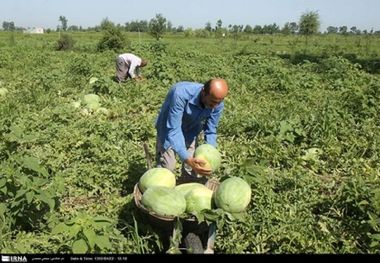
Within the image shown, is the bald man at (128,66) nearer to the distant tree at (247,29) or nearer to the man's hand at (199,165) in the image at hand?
the man's hand at (199,165)

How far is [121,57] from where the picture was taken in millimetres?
11281

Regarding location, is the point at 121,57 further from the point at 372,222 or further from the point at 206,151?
the point at 372,222

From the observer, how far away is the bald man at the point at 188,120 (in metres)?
4.14

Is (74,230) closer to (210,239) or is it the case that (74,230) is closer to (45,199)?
(45,199)

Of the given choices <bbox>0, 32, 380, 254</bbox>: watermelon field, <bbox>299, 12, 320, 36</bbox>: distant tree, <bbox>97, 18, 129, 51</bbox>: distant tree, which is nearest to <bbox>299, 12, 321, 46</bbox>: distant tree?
<bbox>299, 12, 320, 36</bbox>: distant tree

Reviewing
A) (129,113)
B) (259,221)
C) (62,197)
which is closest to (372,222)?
(259,221)

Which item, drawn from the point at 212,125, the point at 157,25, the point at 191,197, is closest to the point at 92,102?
the point at 212,125

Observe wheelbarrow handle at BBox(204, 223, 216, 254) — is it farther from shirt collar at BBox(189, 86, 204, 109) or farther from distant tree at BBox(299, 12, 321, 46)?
distant tree at BBox(299, 12, 321, 46)

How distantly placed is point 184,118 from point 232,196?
1187 mm

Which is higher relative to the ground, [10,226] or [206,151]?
[206,151]

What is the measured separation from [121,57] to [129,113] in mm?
2737

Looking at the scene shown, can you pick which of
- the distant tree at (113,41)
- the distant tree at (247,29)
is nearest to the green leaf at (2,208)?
the distant tree at (113,41)

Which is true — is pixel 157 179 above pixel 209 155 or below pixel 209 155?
below

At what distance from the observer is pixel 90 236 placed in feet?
11.1
